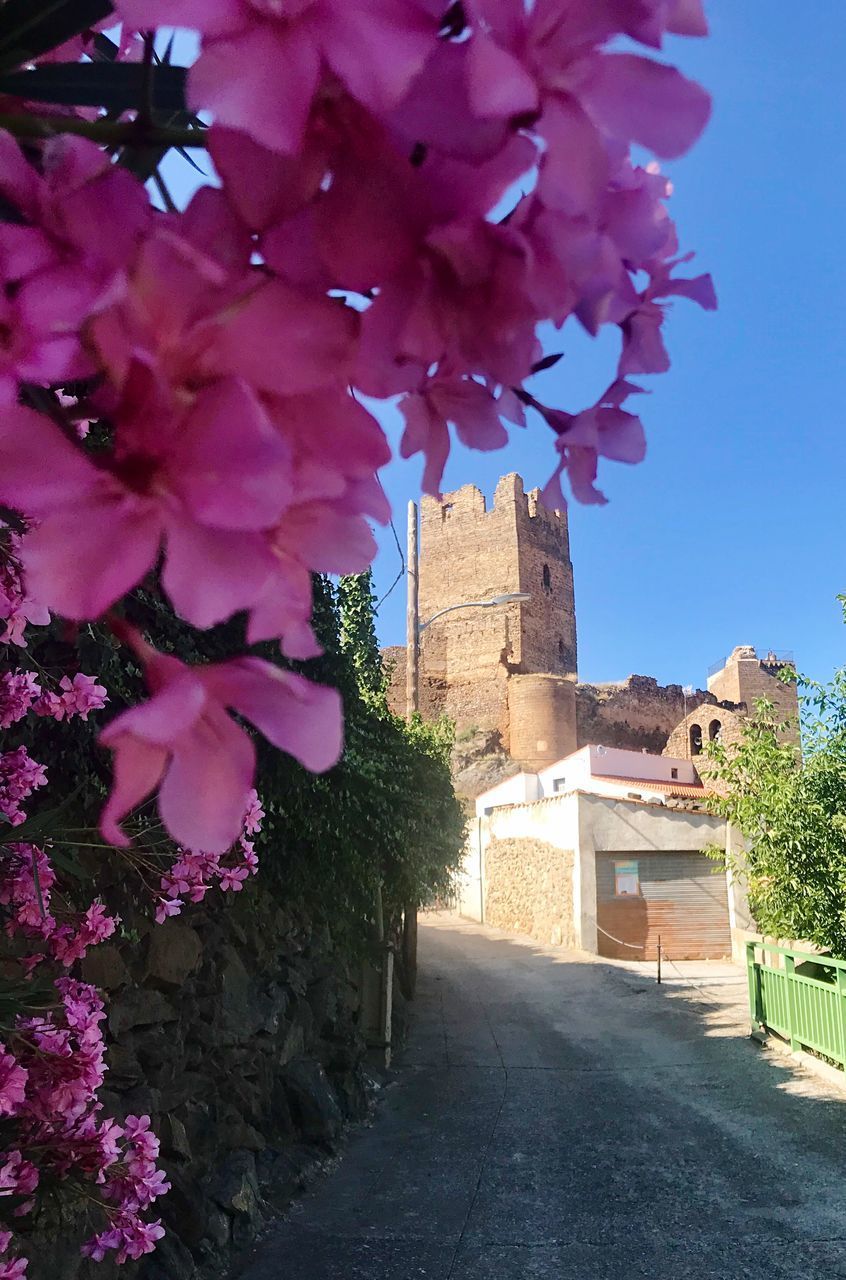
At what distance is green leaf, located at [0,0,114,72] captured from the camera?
0.56 meters

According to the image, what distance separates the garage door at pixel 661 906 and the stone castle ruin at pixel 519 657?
19.4m

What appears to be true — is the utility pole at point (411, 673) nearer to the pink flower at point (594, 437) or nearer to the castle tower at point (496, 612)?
the pink flower at point (594, 437)

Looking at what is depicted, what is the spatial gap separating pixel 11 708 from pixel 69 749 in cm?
167

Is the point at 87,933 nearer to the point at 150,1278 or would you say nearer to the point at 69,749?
the point at 69,749

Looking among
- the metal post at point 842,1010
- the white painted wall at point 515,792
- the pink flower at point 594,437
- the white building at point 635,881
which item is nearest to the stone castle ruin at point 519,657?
the white painted wall at point 515,792

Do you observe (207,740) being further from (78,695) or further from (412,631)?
(412,631)

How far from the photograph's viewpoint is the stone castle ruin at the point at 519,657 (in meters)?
39.7

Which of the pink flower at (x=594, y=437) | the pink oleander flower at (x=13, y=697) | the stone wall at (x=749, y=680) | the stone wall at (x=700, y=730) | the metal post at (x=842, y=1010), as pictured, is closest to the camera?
the pink flower at (x=594, y=437)

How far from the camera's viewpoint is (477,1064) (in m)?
9.31

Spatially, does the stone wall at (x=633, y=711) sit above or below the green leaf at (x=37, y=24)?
above

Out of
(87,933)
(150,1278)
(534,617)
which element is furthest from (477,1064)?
(534,617)

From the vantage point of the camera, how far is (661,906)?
18.9 metres

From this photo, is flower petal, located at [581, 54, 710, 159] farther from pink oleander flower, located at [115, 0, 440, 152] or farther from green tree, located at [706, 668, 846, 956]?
green tree, located at [706, 668, 846, 956]

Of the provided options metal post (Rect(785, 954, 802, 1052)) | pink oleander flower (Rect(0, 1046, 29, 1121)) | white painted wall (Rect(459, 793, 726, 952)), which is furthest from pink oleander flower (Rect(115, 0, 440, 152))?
white painted wall (Rect(459, 793, 726, 952))
